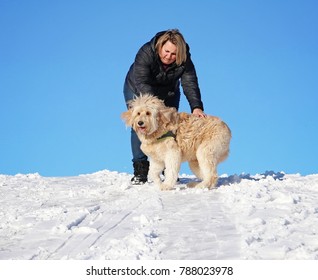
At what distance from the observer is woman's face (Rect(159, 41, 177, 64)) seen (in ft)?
25.3

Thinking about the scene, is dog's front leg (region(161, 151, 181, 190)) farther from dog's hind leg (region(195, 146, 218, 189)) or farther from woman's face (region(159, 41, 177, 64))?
woman's face (region(159, 41, 177, 64))

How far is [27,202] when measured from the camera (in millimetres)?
7156

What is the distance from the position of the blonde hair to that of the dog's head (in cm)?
83

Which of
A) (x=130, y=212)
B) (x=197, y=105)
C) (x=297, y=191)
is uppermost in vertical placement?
(x=197, y=105)

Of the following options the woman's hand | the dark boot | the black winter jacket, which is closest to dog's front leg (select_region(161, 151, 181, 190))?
the woman's hand

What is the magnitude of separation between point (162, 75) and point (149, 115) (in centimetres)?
108

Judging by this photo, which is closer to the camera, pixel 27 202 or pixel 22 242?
pixel 22 242

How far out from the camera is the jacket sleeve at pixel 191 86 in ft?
27.3
